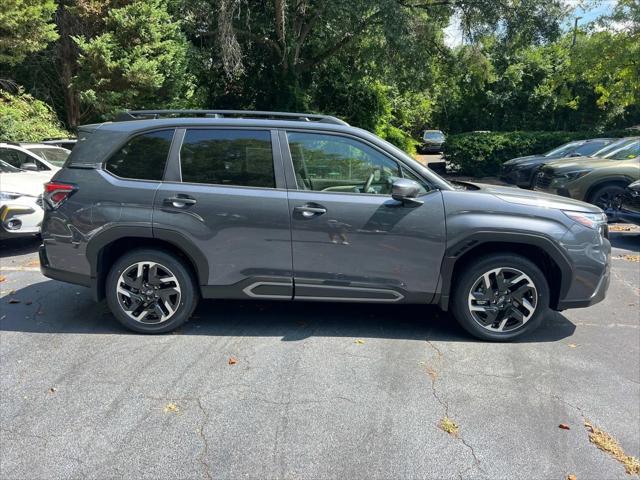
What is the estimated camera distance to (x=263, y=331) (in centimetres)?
464

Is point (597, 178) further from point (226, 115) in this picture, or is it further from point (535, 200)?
point (226, 115)

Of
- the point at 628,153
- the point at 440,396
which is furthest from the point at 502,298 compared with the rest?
the point at 628,153

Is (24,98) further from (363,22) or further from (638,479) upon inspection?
(638,479)

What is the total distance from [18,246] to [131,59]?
675 cm

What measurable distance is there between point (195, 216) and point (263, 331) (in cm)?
115

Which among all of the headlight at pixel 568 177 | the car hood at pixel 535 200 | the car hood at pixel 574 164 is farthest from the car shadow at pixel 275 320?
the car hood at pixel 574 164

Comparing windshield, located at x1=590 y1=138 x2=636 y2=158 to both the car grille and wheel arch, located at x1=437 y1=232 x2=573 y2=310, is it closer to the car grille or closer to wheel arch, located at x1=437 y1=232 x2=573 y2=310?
the car grille

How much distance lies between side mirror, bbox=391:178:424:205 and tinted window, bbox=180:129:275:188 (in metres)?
1.00

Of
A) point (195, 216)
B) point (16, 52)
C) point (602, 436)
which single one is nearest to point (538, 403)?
point (602, 436)

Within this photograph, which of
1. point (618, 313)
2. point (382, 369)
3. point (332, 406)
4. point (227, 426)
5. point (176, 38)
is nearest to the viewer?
point (227, 426)

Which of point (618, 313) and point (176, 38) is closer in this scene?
point (618, 313)

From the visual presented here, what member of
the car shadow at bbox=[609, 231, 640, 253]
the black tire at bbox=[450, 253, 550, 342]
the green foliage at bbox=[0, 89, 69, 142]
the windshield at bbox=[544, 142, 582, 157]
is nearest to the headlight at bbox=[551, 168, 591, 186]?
the car shadow at bbox=[609, 231, 640, 253]

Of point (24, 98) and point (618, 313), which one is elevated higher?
point (24, 98)

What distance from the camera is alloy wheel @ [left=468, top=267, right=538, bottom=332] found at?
4379mm
